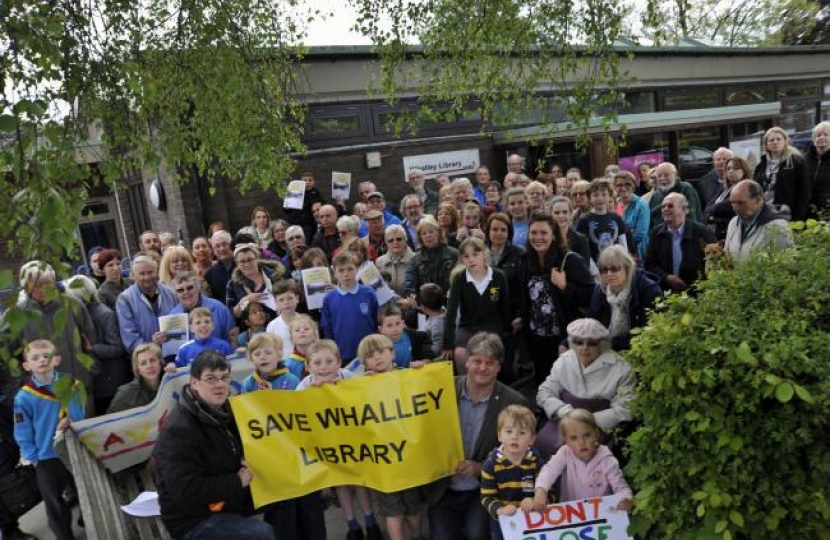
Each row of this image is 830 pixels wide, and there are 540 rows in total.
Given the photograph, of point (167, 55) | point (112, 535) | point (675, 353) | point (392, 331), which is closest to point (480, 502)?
point (392, 331)

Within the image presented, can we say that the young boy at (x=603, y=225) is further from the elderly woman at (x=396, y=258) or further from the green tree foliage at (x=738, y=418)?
the green tree foliage at (x=738, y=418)

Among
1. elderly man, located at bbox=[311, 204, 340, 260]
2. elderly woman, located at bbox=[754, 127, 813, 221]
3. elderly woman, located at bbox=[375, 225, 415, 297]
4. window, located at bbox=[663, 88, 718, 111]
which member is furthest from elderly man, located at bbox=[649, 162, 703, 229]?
window, located at bbox=[663, 88, 718, 111]

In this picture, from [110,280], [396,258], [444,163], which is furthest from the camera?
[444,163]

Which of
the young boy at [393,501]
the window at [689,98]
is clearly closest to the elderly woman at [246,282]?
the young boy at [393,501]

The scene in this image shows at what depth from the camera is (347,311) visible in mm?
5223

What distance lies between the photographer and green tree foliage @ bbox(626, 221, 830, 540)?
84.5 inches

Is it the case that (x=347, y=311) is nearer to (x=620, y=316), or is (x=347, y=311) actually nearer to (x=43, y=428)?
(x=620, y=316)

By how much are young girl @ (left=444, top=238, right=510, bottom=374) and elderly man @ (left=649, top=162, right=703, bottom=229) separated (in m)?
2.99

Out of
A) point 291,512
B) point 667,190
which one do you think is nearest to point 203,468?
point 291,512

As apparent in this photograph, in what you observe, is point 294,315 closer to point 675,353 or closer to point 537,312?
point 537,312

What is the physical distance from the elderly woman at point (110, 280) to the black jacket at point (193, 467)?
110 inches

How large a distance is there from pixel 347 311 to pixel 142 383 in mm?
1755

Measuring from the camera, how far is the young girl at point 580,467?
323 centimetres

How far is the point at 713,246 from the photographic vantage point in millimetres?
4758
